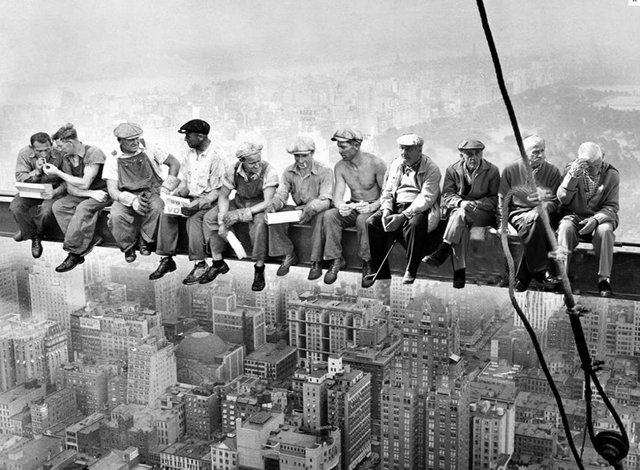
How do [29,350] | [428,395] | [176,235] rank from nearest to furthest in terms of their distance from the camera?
[176,235], [428,395], [29,350]

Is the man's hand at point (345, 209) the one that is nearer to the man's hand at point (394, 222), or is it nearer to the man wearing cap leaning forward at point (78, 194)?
the man's hand at point (394, 222)

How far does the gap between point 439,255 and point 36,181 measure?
14.2ft

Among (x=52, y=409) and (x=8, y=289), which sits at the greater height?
(x=8, y=289)

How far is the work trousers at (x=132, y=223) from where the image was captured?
334 inches

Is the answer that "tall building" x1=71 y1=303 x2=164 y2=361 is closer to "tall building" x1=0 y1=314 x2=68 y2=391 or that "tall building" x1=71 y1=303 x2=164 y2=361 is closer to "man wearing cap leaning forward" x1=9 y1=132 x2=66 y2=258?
"tall building" x1=0 y1=314 x2=68 y2=391

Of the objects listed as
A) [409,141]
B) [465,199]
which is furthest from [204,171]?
[465,199]

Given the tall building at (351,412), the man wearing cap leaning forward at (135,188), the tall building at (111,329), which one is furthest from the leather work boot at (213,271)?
the tall building at (111,329)

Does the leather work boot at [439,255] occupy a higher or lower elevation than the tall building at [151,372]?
higher

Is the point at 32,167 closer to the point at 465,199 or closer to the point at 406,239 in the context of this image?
the point at 406,239

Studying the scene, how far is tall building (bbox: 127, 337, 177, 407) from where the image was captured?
1602 cm

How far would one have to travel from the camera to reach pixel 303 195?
789cm

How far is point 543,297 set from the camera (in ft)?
38.9

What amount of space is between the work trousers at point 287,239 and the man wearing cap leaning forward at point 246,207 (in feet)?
0.24

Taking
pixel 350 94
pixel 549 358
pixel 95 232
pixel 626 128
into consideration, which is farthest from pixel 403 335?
pixel 95 232
